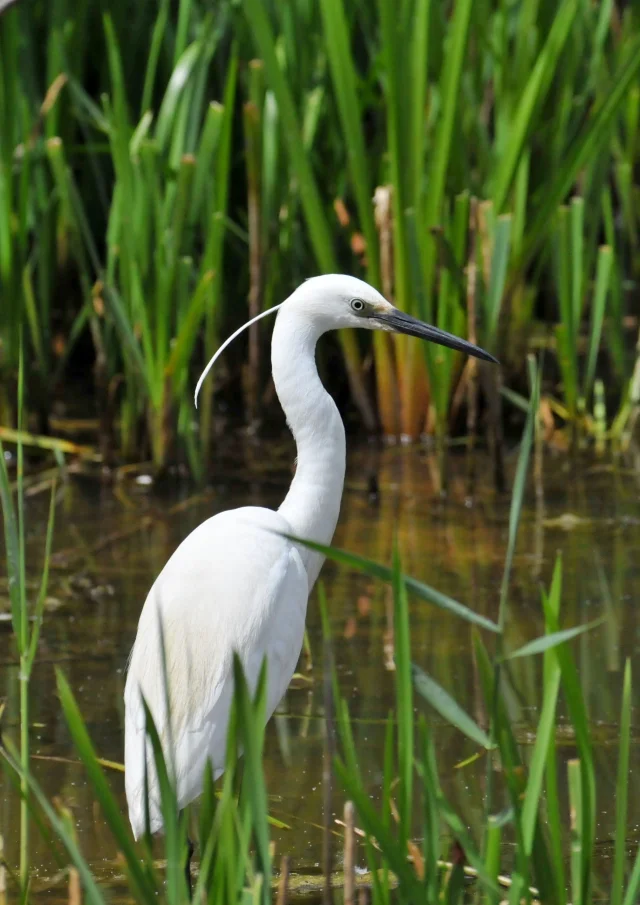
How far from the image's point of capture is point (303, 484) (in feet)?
7.77

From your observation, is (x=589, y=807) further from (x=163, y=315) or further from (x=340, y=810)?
(x=163, y=315)

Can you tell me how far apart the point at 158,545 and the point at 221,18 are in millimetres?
1713

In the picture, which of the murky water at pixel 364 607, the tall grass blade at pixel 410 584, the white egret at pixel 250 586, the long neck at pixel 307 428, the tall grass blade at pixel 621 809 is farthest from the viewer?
the murky water at pixel 364 607

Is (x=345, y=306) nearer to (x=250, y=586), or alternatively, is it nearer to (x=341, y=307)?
(x=341, y=307)

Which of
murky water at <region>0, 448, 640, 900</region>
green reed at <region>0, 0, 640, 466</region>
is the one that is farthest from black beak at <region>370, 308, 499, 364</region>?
green reed at <region>0, 0, 640, 466</region>

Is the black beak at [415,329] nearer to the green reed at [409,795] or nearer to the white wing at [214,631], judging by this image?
the white wing at [214,631]

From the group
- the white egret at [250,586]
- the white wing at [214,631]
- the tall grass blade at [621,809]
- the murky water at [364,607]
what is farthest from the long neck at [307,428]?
the tall grass blade at [621,809]

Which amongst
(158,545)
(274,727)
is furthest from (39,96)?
(274,727)

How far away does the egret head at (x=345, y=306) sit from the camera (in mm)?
2334

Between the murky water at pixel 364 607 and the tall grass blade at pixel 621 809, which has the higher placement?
the tall grass blade at pixel 621 809

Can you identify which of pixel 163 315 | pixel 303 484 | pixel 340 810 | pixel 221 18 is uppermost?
pixel 221 18

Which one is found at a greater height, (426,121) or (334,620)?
(426,121)

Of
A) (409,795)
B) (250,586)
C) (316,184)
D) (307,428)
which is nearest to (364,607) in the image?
(307,428)

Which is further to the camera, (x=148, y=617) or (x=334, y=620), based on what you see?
(x=334, y=620)
